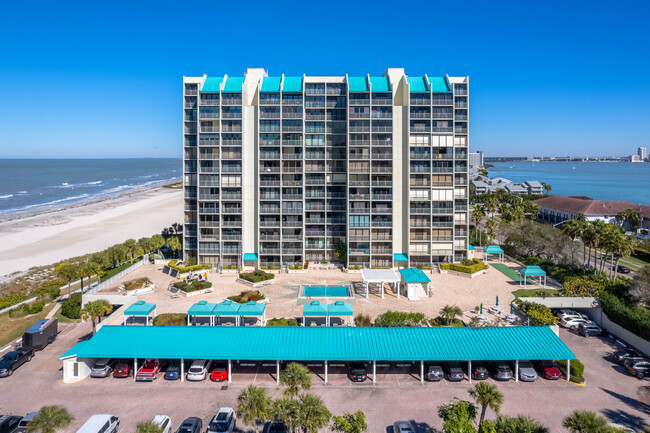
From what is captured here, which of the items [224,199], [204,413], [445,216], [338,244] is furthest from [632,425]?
[224,199]

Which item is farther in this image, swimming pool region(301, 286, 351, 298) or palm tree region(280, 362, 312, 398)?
swimming pool region(301, 286, 351, 298)

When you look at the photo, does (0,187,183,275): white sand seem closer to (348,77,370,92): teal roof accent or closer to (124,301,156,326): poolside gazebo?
(124,301,156,326): poolside gazebo

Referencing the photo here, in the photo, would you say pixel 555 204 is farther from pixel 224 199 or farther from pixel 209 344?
pixel 209 344

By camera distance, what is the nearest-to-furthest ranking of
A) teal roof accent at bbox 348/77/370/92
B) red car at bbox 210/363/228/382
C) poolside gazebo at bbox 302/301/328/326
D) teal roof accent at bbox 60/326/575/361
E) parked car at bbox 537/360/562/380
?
teal roof accent at bbox 60/326/575/361
red car at bbox 210/363/228/382
parked car at bbox 537/360/562/380
poolside gazebo at bbox 302/301/328/326
teal roof accent at bbox 348/77/370/92

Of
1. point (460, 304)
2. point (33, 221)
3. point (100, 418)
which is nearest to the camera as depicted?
point (100, 418)

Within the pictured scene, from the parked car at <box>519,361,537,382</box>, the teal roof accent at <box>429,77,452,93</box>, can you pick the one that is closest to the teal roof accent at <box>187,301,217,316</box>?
the parked car at <box>519,361,537,382</box>

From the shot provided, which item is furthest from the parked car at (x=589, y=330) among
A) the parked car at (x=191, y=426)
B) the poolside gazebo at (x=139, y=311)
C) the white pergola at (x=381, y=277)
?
the poolside gazebo at (x=139, y=311)
